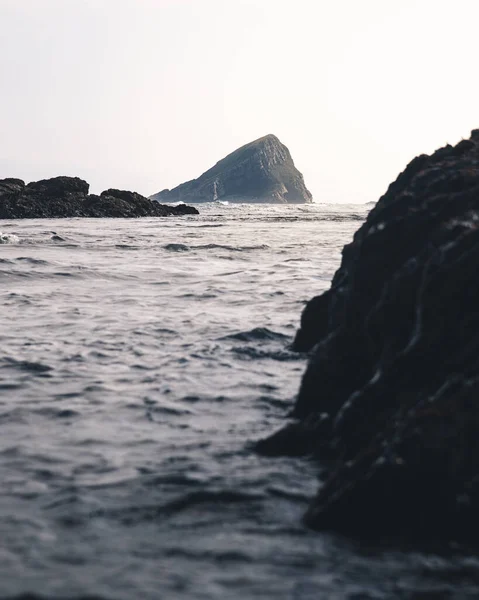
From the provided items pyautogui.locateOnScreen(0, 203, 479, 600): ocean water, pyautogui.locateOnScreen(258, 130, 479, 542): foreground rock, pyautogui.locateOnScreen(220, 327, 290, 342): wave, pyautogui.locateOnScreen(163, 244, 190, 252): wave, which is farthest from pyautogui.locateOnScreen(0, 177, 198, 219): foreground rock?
pyautogui.locateOnScreen(258, 130, 479, 542): foreground rock

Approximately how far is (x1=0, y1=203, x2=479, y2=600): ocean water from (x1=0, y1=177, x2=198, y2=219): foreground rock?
44581 millimetres

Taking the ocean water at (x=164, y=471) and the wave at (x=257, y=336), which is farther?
the wave at (x=257, y=336)

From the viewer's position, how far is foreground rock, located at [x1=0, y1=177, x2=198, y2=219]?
53.2 m

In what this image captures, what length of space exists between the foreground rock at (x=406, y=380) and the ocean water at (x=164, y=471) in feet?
0.72

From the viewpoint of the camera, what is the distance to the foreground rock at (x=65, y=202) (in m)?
53.2

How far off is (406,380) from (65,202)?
5555 centimetres

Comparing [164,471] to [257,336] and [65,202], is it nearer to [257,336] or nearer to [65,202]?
[257,336]

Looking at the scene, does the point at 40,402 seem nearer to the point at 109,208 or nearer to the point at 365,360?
the point at 365,360

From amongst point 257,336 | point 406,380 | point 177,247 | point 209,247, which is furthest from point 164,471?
point 209,247

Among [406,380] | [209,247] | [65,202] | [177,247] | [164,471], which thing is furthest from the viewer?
[65,202]

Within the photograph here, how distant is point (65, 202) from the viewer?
56.7m

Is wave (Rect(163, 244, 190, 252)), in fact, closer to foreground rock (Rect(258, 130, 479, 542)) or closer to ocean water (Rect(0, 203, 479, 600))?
ocean water (Rect(0, 203, 479, 600))

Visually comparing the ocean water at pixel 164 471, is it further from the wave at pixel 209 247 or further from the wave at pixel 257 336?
the wave at pixel 209 247

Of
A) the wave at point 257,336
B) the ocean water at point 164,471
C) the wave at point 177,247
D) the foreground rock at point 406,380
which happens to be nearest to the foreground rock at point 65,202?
the wave at point 177,247
